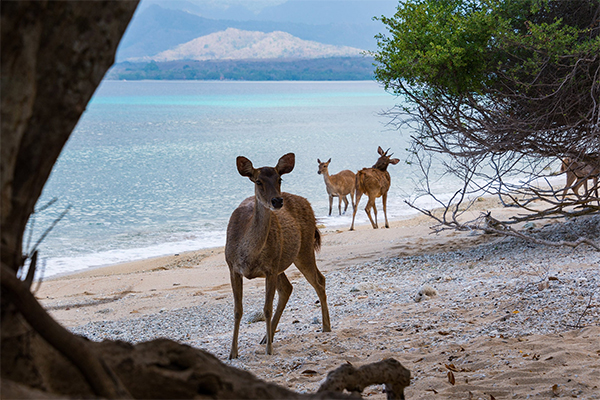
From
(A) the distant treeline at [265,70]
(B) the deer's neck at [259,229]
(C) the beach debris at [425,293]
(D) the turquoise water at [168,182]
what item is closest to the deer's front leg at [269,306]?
(B) the deer's neck at [259,229]

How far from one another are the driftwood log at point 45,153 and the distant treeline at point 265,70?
170789 millimetres

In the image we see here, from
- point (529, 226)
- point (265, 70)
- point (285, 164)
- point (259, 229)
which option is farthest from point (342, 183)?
point (265, 70)

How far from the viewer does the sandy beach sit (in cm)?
465

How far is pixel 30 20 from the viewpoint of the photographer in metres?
1.83

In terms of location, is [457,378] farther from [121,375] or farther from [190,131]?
[190,131]

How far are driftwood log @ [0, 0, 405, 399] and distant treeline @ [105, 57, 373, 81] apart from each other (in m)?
171

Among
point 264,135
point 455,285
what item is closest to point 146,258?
point 455,285

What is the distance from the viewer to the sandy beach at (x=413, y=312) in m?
4.65

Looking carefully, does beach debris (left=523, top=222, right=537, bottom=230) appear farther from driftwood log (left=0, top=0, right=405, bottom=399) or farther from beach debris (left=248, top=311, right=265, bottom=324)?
driftwood log (left=0, top=0, right=405, bottom=399)

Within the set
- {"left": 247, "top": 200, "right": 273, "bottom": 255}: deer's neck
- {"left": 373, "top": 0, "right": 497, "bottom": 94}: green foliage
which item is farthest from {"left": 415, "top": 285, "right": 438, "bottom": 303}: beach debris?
{"left": 373, "top": 0, "right": 497, "bottom": 94}: green foliage

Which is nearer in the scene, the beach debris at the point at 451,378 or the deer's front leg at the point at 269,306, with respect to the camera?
the beach debris at the point at 451,378

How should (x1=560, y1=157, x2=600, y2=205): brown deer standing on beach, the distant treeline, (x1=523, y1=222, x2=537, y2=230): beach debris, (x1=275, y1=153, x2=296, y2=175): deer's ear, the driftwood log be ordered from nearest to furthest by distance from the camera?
the driftwood log < (x1=275, y1=153, x2=296, y2=175): deer's ear < (x1=560, y1=157, x2=600, y2=205): brown deer standing on beach < (x1=523, y1=222, x2=537, y2=230): beach debris < the distant treeline

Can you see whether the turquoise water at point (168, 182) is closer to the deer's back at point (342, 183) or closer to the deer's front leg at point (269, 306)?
the deer's back at point (342, 183)

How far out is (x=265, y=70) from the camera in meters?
184
